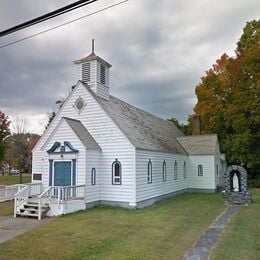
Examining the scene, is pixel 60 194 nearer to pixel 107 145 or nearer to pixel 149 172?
pixel 107 145

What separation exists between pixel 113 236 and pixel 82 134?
345 inches

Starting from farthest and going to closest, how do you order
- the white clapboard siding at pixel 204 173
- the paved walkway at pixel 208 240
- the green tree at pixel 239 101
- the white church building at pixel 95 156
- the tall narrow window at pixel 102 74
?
the green tree at pixel 239 101
the white clapboard siding at pixel 204 173
the tall narrow window at pixel 102 74
the white church building at pixel 95 156
the paved walkway at pixel 208 240

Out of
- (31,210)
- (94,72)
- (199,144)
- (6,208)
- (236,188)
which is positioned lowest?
(6,208)

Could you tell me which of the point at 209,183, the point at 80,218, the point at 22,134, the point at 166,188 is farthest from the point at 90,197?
the point at 22,134

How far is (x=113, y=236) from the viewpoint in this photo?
11078 mm

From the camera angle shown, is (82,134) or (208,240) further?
(82,134)

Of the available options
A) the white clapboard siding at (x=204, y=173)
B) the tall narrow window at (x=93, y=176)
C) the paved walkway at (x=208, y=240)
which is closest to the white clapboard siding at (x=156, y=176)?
the white clapboard siding at (x=204, y=173)

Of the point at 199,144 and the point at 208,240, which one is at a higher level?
the point at 199,144

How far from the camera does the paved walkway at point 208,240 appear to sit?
8.90m

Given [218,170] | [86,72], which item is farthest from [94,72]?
[218,170]

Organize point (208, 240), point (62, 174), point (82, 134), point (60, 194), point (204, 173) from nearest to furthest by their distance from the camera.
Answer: point (208, 240)
point (60, 194)
point (62, 174)
point (82, 134)
point (204, 173)

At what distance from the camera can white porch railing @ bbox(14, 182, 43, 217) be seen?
53.0 feet

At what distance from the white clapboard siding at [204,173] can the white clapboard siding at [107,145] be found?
12701mm

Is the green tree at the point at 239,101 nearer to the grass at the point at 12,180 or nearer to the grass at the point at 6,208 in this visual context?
the grass at the point at 6,208
